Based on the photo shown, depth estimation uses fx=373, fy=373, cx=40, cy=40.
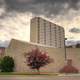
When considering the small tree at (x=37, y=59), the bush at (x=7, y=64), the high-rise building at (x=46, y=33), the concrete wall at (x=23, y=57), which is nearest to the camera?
the small tree at (x=37, y=59)

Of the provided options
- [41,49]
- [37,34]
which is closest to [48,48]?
[41,49]

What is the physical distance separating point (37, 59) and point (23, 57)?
8540 mm

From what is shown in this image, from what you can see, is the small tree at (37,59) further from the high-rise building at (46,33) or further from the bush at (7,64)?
the high-rise building at (46,33)

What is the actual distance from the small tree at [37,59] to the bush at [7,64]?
18.7 feet

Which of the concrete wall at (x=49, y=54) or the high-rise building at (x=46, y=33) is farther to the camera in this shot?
the high-rise building at (x=46, y=33)

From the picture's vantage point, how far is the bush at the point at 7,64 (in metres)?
73.2

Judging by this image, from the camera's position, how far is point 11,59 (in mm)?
73562

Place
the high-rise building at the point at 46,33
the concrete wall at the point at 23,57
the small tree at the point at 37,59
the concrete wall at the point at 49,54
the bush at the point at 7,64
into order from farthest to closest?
the high-rise building at the point at 46,33, the bush at the point at 7,64, the concrete wall at the point at 23,57, the concrete wall at the point at 49,54, the small tree at the point at 37,59

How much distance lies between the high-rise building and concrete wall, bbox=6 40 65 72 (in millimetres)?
17241

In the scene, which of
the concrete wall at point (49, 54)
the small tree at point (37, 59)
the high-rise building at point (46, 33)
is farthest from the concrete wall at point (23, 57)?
the high-rise building at point (46, 33)

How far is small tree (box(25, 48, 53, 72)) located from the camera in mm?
→ 65938

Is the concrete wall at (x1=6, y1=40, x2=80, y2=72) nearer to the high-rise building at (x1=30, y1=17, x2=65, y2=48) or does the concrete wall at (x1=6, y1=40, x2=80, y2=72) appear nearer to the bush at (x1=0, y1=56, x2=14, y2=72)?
the bush at (x1=0, y1=56, x2=14, y2=72)

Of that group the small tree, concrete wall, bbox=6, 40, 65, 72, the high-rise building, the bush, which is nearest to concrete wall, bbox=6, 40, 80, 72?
concrete wall, bbox=6, 40, 65, 72

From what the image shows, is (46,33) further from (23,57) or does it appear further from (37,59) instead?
(37,59)
